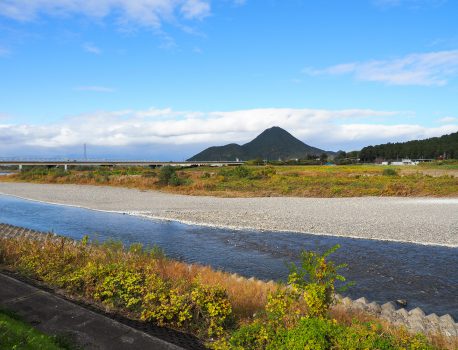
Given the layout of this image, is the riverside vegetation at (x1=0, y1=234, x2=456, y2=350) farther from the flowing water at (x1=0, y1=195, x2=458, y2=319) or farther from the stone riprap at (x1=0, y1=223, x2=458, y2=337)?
the flowing water at (x1=0, y1=195, x2=458, y2=319)

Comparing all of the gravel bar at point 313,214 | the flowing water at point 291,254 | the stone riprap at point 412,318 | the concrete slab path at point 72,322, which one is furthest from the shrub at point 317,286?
the gravel bar at point 313,214

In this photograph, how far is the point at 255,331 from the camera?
696 cm

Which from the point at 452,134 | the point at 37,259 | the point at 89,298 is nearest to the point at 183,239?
the point at 37,259

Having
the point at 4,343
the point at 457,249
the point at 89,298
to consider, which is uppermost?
the point at 4,343

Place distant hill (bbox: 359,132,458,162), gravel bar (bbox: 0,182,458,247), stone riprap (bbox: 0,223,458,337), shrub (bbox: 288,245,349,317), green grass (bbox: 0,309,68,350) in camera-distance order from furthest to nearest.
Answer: distant hill (bbox: 359,132,458,162) → gravel bar (bbox: 0,182,458,247) → stone riprap (bbox: 0,223,458,337) → shrub (bbox: 288,245,349,317) → green grass (bbox: 0,309,68,350)

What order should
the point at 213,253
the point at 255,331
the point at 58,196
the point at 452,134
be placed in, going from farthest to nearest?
the point at 452,134
the point at 58,196
the point at 213,253
the point at 255,331

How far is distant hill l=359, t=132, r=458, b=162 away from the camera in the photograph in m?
162

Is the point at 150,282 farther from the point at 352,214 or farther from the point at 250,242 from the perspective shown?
the point at 352,214

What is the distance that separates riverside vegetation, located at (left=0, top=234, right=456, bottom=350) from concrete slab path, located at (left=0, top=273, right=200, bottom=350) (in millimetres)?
871

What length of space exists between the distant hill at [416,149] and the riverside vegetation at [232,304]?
543ft

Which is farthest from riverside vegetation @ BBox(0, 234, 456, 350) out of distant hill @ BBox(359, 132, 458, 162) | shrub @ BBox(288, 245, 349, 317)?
distant hill @ BBox(359, 132, 458, 162)

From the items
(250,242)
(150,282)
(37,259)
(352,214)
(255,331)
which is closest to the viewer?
(255,331)

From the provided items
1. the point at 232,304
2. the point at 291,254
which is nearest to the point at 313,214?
the point at 291,254

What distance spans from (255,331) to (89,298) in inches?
181
